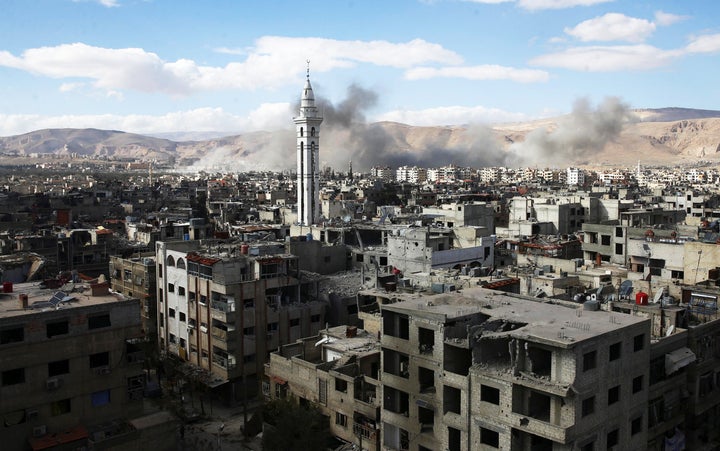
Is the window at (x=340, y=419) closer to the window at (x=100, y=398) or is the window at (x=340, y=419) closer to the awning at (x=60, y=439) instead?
the window at (x=100, y=398)

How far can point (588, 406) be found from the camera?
1289cm

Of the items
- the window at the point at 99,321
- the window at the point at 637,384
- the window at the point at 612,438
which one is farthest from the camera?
the window at the point at 99,321

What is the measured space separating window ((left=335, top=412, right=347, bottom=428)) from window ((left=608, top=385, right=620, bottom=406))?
7.53m

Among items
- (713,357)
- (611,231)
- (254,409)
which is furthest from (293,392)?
(611,231)

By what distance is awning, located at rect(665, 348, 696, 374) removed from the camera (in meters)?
15.3

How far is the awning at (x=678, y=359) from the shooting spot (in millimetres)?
15289

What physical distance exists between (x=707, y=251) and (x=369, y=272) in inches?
527

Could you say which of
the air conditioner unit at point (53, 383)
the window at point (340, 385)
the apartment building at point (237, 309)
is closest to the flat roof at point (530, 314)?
the window at point (340, 385)

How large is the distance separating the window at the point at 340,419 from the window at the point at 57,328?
290 inches

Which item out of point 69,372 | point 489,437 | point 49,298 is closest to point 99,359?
point 69,372

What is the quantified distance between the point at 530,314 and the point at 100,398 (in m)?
10.7

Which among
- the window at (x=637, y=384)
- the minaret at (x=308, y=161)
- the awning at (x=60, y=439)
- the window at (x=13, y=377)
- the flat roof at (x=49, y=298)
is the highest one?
the minaret at (x=308, y=161)

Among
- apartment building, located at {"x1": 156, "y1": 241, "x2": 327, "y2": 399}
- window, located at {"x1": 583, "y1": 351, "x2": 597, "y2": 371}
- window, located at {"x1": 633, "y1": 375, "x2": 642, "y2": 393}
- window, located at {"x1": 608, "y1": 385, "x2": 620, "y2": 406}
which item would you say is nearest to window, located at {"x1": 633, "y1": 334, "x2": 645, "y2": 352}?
window, located at {"x1": 633, "y1": 375, "x2": 642, "y2": 393}

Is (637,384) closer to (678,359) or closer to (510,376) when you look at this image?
(678,359)
